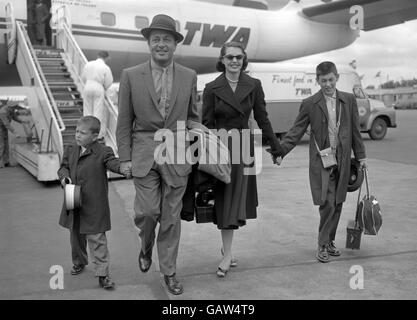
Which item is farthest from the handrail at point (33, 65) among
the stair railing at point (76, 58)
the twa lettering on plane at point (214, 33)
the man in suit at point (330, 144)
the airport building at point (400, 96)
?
the airport building at point (400, 96)

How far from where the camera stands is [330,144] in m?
4.00

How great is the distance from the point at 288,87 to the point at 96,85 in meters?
6.47

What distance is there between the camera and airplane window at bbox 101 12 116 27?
12.7 metres

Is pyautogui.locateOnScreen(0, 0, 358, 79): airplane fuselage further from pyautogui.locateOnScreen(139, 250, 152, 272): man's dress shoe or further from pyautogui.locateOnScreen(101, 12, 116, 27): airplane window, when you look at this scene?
pyautogui.locateOnScreen(139, 250, 152, 272): man's dress shoe

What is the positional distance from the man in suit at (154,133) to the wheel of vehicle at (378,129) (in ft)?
42.3

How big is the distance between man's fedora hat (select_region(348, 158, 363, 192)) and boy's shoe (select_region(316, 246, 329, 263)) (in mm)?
577

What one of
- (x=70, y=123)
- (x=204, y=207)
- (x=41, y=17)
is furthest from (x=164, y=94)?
(x=41, y=17)

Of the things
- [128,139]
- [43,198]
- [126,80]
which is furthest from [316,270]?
[43,198]

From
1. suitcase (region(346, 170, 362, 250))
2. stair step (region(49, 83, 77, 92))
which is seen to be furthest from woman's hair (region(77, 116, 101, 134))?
stair step (region(49, 83, 77, 92))

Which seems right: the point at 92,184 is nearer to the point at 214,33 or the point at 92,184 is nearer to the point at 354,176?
the point at 354,176

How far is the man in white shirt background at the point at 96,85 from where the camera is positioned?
9.10 meters

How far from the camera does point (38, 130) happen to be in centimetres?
991

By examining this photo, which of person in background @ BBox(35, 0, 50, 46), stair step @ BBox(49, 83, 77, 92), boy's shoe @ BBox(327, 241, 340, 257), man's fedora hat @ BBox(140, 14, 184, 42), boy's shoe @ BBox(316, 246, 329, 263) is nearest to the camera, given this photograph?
man's fedora hat @ BBox(140, 14, 184, 42)

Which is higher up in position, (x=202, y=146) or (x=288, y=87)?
(x=288, y=87)
